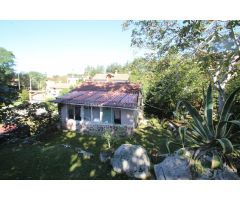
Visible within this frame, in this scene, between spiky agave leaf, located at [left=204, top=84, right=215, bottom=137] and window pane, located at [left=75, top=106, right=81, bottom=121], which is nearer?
spiky agave leaf, located at [left=204, top=84, right=215, bottom=137]

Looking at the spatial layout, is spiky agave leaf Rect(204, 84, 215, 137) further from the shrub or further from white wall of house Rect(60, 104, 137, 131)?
white wall of house Rect(60, 104, 137, 131)

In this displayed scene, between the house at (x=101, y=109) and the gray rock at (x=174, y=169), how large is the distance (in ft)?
20.7

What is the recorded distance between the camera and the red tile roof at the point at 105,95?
1139 cm

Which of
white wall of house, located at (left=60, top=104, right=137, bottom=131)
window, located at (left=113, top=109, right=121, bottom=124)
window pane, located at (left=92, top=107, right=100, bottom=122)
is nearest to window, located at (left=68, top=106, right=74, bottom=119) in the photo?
white wall of house, located at (left=60, top=104, right=137, bottom=131)

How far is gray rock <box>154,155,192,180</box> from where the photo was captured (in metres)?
3.86

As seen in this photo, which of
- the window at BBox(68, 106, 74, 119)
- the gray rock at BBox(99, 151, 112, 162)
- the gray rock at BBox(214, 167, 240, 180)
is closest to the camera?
the gray rock at BBox(214, 167, 240, 180)

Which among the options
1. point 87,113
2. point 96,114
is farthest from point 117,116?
point 87,113

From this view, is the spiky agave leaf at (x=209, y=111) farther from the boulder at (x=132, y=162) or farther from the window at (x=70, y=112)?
the window at (x=70, y=112)

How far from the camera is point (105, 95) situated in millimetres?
12930

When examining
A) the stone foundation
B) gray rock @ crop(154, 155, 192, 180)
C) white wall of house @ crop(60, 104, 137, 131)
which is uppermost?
gray rock @ crop(154, 155, 192, 180)

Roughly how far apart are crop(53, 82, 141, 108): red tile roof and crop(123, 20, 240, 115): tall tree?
6.15 meters
